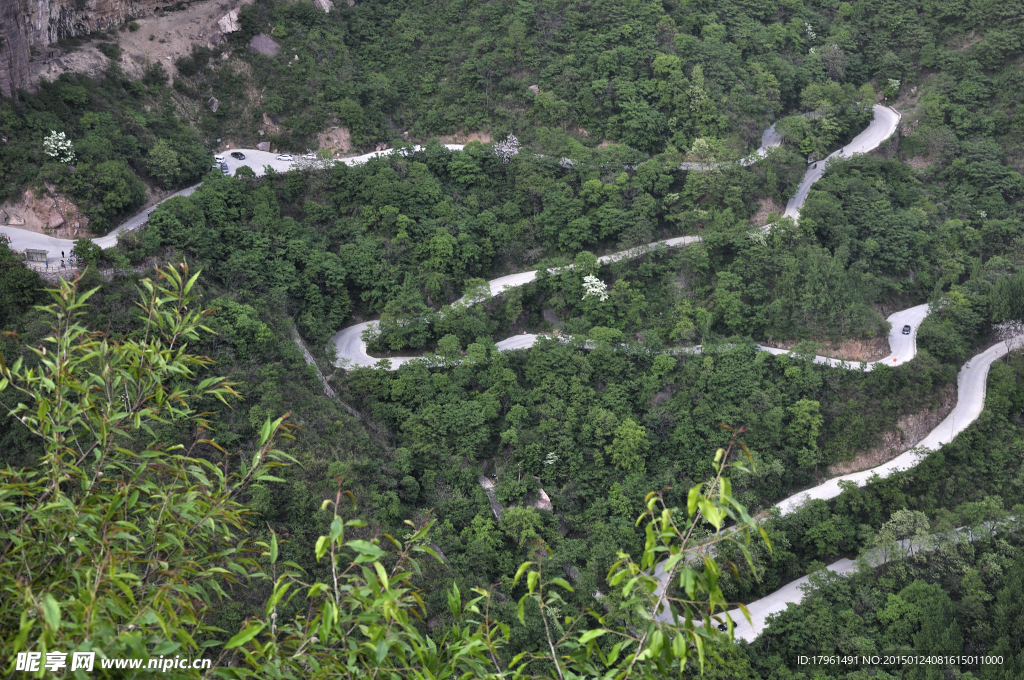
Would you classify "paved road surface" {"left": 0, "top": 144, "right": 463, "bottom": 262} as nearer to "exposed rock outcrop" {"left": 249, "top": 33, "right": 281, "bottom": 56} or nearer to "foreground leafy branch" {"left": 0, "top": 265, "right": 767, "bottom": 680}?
"exposed rock outcrop" {"left": 249, "top": 33, "right": 281, "bottom": 56}

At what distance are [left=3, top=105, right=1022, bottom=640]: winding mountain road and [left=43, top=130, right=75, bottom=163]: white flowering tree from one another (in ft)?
10.2

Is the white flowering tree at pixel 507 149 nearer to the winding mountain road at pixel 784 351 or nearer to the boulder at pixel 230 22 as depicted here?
the winding mountain road at pixel 784 351

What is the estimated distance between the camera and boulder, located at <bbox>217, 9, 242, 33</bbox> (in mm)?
37031

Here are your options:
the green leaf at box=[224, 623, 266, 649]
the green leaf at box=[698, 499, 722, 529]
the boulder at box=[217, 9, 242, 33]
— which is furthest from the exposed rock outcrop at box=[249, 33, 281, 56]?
the green leaf at box=[698, 499, 722, 529]

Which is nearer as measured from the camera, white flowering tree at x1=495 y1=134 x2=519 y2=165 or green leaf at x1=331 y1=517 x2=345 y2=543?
green leaf at x1=331 y1=517 x2=345 y2=543

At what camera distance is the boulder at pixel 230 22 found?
3703 centimetres

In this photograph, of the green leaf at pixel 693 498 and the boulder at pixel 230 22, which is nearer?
the green leaf at pixel 693 498

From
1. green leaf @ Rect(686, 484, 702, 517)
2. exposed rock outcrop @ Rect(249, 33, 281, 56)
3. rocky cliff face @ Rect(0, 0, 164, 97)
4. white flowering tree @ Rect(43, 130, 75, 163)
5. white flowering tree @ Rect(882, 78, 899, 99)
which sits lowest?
white flowering tree @ Rect(882, 78, 899, 99)

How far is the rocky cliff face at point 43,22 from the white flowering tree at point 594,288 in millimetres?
24531

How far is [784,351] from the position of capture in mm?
32375

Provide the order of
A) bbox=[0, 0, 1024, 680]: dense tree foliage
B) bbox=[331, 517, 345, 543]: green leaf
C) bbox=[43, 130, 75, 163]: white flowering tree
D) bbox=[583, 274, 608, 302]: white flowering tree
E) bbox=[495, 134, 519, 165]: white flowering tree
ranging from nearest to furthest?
bbox=[331, 517, 345, 543]: green leaf, bbox=[0, 0, 1024, 680]: dense tree foliage, bbox=[43, 130, 75, 163]: white flowering tree, bbox=[583, 274, 608, 302]: white flowering tree, bbox=[495, 134, 519, 165]: white flowering tree

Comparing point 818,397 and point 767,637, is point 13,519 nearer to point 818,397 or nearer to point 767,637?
point 767,637

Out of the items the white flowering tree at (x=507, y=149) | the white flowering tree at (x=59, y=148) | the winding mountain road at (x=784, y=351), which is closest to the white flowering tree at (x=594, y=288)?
the winding mountain road at (x=784, y=351)

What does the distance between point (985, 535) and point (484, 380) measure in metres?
18.9
